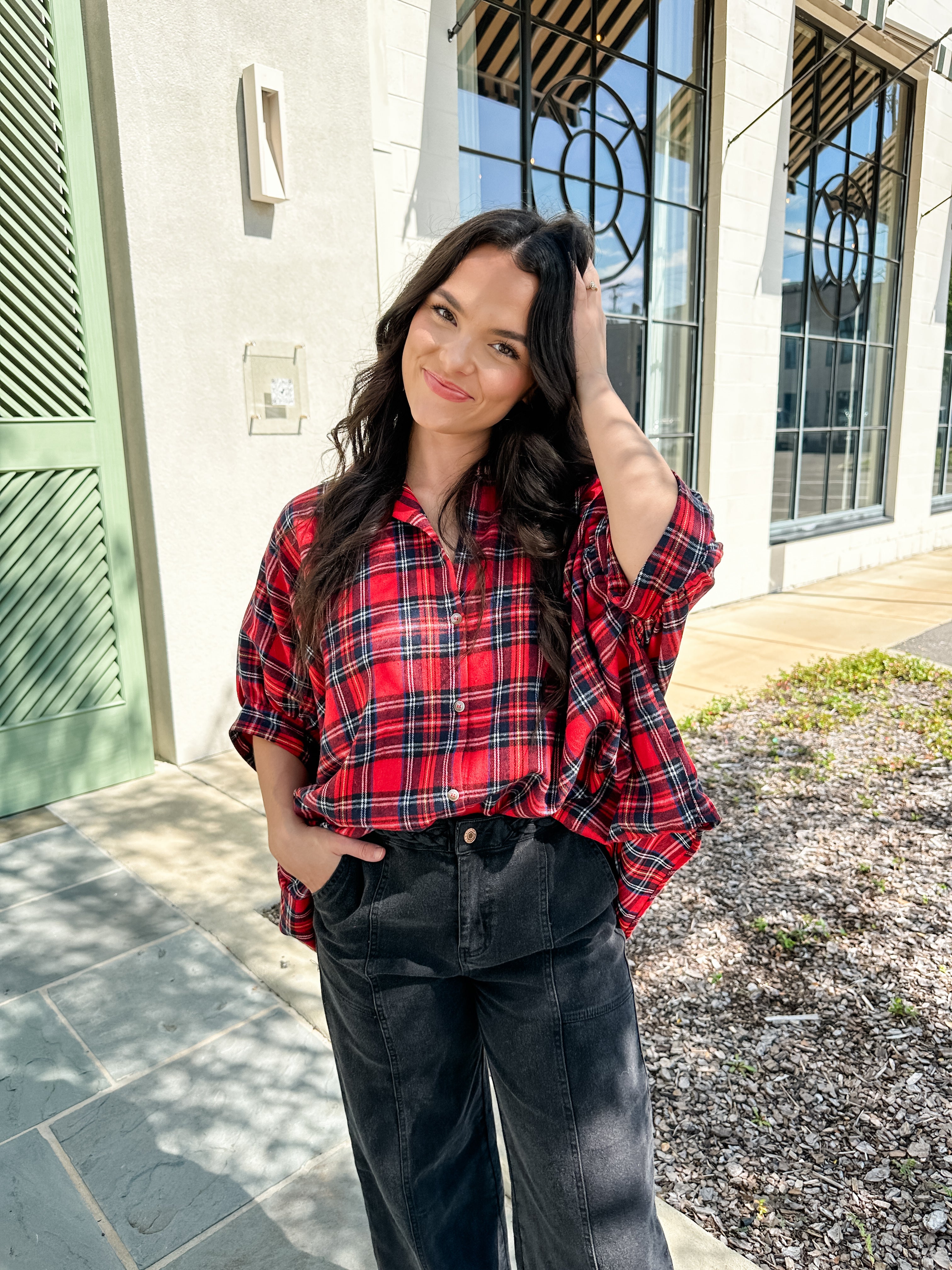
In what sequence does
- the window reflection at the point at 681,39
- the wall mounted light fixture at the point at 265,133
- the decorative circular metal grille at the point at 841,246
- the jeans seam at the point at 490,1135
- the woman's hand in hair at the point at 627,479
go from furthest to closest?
the decorative circular metal grille at the point at 841,246 < the window reflection at the point at 681,39 < the wall mounted light fixture at the point at 265,133 < the jeans seam at the point at 490,1135 < the woman's hand in hair at the point at 627,479

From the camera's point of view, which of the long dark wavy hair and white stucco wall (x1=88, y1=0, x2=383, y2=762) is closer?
the long dark wavy hair

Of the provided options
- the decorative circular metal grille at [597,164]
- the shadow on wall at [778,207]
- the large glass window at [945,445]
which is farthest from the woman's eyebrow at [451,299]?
the large glass window at [945,445]

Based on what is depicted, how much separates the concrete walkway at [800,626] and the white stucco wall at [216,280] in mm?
2716

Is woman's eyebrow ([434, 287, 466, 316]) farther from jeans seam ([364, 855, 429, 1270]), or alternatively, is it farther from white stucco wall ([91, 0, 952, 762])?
white stucco wall ([91, 0, 952, 762])

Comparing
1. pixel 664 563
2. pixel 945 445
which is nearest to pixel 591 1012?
pixel 664 563

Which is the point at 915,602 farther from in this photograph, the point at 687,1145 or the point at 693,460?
the point at 687,1145

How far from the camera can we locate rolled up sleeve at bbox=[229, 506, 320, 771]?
1.51 m

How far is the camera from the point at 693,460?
26.0ft

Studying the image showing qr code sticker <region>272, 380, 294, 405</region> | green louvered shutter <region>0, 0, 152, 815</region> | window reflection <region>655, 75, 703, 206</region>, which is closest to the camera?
green louvered shutter <region>0, 0, 152, 815</region>

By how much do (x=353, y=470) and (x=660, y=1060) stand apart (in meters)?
1.91

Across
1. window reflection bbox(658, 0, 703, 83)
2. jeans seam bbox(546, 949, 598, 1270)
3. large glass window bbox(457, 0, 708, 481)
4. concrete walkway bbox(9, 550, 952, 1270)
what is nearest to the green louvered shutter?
concrete walkway bbox(9, 550, 952, 1270)

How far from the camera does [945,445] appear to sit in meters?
12.4

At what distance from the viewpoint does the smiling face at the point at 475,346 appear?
1.34 m

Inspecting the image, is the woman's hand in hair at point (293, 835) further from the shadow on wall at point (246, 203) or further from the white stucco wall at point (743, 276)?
the white stucco wall at point (743, 276)
